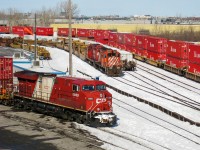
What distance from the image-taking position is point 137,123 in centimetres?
2355

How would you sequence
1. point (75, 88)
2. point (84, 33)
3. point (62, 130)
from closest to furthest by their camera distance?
point (62, 130)
point (75, 88)
point (84, 33)

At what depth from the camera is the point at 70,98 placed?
2316 cm

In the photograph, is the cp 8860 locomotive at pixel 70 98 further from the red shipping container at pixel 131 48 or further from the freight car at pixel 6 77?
the red shipping container at pixel 131 48

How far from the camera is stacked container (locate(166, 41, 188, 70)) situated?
40.9 metres

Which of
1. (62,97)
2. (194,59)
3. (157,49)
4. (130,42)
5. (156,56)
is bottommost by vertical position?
(62,97)

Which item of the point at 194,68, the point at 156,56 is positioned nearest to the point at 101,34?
the point at 156,56

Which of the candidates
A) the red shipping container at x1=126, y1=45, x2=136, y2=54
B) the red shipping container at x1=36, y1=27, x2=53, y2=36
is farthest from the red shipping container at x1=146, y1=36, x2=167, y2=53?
the red shipping container at x1=36, y1=27, x2=53, y2=36

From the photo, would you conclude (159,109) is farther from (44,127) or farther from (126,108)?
(44,127)

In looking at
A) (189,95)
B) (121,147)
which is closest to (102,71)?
(189,95)

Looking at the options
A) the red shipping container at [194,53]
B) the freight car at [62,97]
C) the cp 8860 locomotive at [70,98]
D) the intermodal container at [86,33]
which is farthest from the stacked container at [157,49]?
the intermodal container at [86,33]

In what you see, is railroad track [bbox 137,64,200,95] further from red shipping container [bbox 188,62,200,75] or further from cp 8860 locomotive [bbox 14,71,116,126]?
cp 8860 locomotive [bbox 14,71,116,126]

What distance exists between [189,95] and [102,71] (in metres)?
12.4

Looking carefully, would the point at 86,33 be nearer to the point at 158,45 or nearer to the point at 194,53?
the point at 158,45

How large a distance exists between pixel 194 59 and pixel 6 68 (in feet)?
64.8
